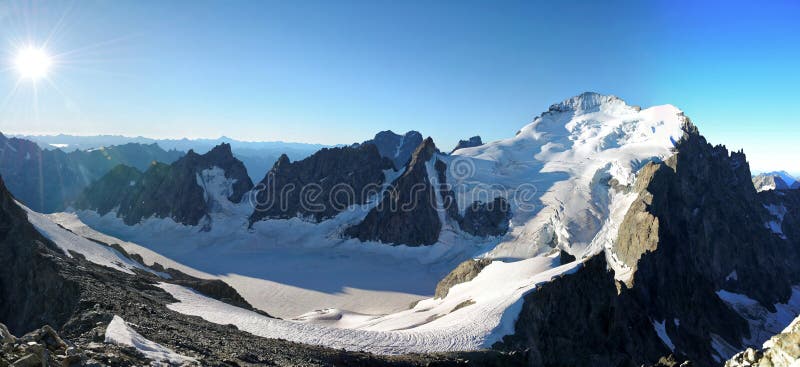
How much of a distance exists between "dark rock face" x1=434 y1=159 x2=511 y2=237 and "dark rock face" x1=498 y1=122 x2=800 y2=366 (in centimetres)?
3521

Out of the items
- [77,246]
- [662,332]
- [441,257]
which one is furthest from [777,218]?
[77,246]

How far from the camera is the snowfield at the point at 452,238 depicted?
5877 cm

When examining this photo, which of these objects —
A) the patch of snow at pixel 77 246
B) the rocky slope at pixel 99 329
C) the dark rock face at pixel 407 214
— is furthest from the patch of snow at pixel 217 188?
the rocky slope at pixel 99 329

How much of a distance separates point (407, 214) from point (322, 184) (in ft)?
121

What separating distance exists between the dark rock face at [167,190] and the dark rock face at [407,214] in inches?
2284

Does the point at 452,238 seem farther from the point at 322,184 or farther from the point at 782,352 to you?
the point at 782,352

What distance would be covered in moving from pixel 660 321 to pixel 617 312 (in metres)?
27.1

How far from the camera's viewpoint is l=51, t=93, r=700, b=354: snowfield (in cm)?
5877

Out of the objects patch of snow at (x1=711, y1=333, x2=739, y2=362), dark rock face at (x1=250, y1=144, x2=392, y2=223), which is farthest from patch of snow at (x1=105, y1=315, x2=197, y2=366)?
dark rock face at (x1=250, y1=144, x2=392, y2=223)

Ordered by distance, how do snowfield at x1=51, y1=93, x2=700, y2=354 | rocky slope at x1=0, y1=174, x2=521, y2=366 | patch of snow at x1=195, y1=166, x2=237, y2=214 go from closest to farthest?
rocky slope at x1=0, y1=174, x2=521, y2=366
snowfield at x1=51, y1=93, x2=700, y2=354
patch of snow at x1=195, y1=166, x2=237, y2=214

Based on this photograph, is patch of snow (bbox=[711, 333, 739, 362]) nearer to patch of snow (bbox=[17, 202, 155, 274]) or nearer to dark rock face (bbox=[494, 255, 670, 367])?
dark rock face (bbox=[494, 255, 670, 367])

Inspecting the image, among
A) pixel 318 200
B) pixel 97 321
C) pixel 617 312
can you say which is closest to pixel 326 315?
pixel 617 312

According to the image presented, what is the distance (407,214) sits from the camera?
130m

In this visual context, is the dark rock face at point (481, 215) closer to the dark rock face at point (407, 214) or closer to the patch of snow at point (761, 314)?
the dark rock face at point (407, 214)
